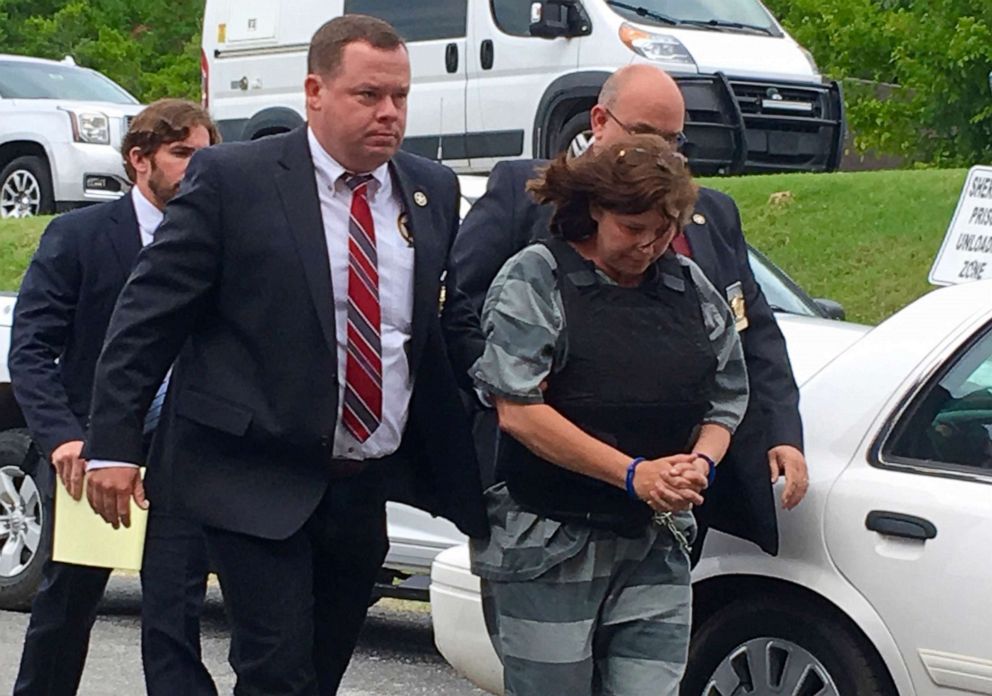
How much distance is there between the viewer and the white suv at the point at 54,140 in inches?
617

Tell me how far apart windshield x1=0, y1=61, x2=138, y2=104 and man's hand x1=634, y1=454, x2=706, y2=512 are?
43.7 ft

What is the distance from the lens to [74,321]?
4.97 metres

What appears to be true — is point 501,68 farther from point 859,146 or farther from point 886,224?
point 859,146

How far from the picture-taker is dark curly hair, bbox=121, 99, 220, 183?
4980 millimetres

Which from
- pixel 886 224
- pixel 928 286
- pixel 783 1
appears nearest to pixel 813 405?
pixel 928 286

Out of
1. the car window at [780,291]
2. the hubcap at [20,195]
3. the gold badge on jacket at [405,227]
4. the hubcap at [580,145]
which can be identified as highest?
the hubcap at [580,145]

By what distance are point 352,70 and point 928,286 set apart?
8.43 m

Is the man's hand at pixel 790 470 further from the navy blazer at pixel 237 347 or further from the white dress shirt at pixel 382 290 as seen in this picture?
the white dress shirt at pixel 382 290

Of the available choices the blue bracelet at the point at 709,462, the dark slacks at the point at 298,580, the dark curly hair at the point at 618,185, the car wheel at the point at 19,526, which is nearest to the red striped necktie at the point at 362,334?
the dark slacks at the point at 298,580

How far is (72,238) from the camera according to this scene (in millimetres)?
4957

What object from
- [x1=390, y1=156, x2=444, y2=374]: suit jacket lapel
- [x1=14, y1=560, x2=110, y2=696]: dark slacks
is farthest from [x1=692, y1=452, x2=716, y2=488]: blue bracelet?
[x1=14, y1=560, x2=110, y2=696]: dark slacks

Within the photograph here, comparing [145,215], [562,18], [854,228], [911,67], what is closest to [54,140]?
[562,18]

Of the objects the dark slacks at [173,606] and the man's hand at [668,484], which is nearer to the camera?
the man's hand at [668,484]

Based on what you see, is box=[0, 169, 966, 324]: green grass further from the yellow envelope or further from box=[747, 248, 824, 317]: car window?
the yellow envelope
